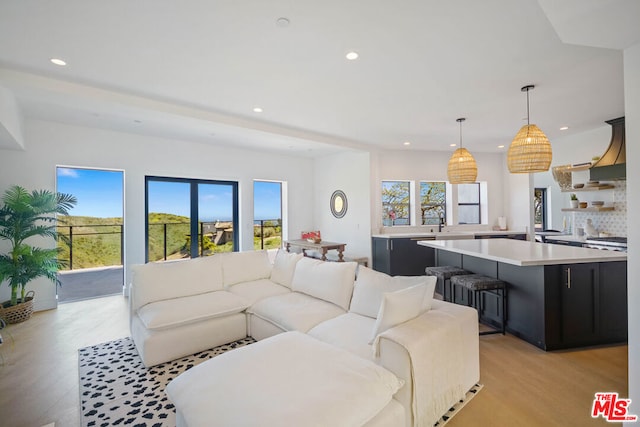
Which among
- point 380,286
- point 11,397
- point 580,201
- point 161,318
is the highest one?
point 580,201

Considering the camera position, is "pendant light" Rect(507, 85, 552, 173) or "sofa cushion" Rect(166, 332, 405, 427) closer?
"sofa cushion" Rect(166, 332, 405, 427)

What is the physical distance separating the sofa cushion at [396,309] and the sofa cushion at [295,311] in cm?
69

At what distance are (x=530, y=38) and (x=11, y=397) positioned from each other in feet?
15.8

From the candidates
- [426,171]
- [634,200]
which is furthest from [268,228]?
[634,200]

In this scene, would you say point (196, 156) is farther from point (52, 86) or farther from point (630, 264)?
point (630, 264)

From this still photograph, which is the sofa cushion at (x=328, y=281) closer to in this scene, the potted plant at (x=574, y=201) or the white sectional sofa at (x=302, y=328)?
the white sectional sofa at (x=302, y=328)

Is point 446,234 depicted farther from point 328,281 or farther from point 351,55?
point 351,55

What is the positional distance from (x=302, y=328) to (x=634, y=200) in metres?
2.33

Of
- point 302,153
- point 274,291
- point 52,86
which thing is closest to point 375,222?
point 302,153

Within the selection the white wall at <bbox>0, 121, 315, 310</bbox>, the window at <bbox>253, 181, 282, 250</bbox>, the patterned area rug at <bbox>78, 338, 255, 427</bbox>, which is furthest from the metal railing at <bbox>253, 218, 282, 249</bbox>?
the patterned area rug at <bbox>78, 338, 255, 427</bbox>

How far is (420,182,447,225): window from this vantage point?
6.41m

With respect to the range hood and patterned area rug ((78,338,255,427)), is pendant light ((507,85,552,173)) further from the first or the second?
patterned area rug ((78,338,255,427))

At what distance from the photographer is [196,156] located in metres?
5.51

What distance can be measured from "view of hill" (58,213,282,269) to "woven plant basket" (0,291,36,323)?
152 centimetres
